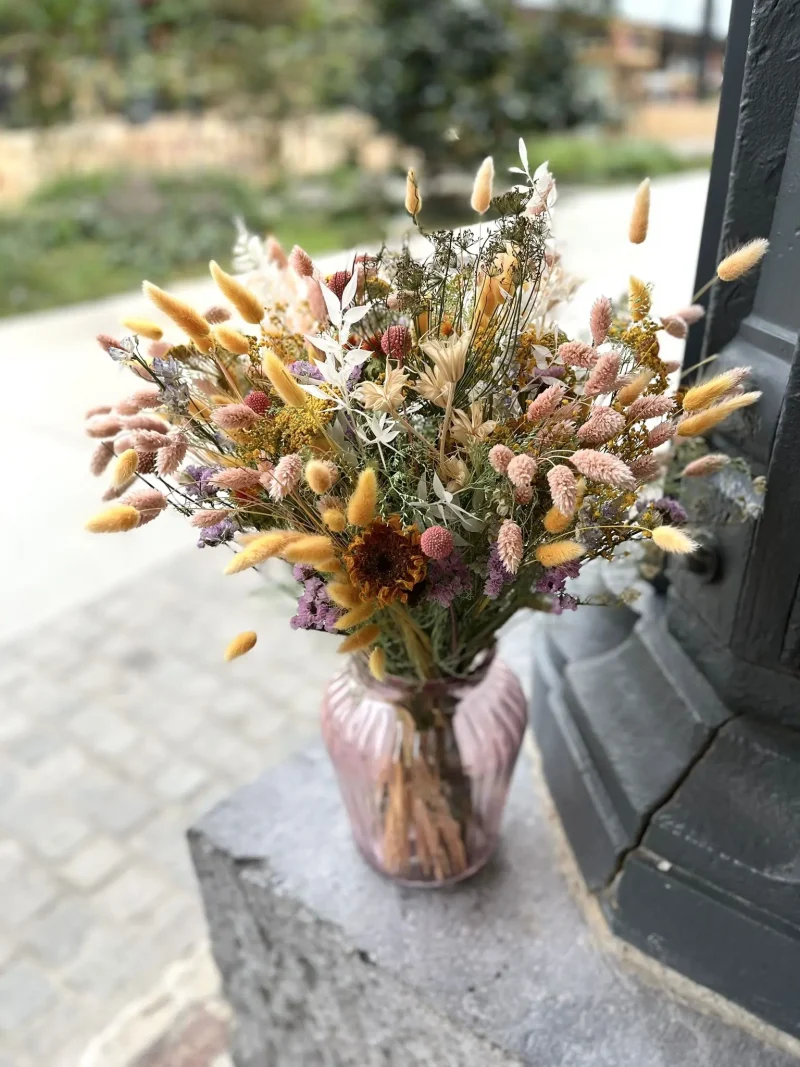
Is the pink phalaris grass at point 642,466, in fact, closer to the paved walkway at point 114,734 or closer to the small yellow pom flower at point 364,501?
the small yellow pom flower at point 364,501

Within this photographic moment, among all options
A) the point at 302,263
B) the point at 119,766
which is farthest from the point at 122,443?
the point at 119,766

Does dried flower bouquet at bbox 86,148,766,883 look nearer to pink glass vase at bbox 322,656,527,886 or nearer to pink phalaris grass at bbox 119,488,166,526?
pink phalaris grass at bbox 119,488,166,526

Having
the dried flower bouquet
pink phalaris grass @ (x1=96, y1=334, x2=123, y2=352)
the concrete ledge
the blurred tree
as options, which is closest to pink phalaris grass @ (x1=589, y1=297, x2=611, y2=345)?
the dried flower bouquet

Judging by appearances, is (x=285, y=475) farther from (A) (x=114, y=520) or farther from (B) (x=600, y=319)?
(B) (x=600, y=319)

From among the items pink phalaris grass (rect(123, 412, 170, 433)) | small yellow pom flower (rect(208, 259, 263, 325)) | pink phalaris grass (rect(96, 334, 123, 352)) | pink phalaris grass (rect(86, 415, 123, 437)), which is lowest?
pink phalaris grass (rect(86, 415, 123, 437))

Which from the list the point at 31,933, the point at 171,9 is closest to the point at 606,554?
the point at 31,933

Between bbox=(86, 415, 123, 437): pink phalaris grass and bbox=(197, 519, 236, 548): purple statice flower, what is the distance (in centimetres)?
15

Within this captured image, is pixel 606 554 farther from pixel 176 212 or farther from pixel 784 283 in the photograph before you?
pixel 176 212

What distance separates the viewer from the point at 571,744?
1.19 m

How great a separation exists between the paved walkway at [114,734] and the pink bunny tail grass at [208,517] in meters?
0.37

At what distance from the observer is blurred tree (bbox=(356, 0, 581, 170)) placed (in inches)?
273

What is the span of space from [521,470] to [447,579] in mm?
140

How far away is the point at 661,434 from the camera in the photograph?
73 cm

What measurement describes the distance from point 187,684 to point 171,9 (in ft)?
32.9
